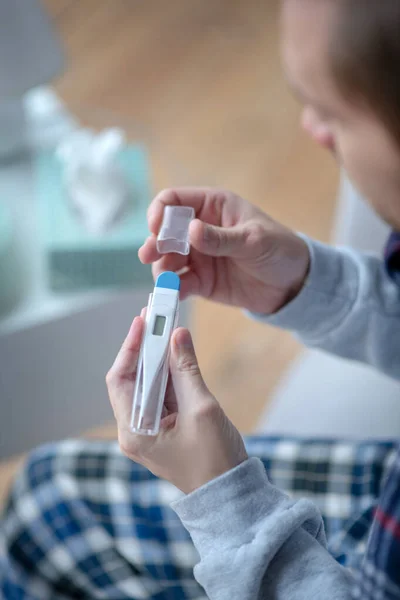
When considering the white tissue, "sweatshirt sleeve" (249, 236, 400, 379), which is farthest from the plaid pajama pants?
the white tissue

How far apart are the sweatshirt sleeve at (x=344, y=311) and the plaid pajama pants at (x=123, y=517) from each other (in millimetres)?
100

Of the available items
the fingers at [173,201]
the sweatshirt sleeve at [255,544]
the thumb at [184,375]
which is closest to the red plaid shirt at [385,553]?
the sweatshirt sleeve at [255,544]

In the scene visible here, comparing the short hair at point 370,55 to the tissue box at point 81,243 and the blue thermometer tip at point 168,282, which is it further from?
the tissue box at point 81,243

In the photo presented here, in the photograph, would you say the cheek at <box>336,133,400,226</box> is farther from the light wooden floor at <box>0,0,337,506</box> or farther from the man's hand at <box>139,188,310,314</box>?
the light wooden floor at <box>0,0,337,506</box>

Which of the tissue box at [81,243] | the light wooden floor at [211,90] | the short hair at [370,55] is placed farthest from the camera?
the light wooden floor at [211,90]

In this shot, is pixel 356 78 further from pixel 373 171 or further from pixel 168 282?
pixel 168 282

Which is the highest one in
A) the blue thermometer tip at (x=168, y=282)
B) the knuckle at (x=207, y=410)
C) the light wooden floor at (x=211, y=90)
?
the light wooden floor at (x=211, y=90)

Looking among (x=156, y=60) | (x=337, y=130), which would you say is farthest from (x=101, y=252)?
(x=156, y=60)

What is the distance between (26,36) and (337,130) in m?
0.50

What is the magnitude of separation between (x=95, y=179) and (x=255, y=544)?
62 cm

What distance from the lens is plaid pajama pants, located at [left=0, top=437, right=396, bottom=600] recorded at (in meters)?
0.62

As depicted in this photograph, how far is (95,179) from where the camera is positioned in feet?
3.05

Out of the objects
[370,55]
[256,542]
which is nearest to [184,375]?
[256,542]

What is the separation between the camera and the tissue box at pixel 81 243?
0.87 metres
